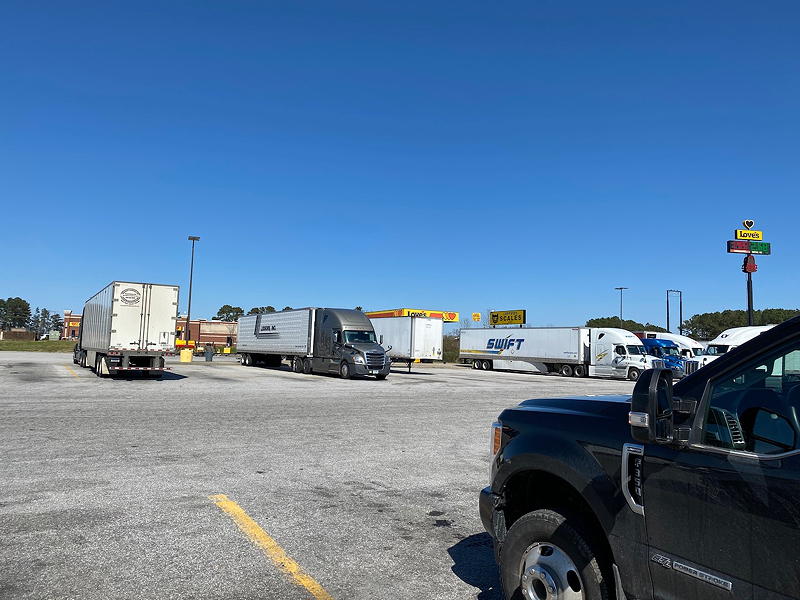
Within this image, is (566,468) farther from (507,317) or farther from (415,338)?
(507,317)

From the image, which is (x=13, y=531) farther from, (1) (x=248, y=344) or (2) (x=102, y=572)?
(1) (x=248, y=344)

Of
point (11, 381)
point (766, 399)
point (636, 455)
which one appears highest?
point (766, 399)

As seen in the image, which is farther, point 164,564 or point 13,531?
point 13,531

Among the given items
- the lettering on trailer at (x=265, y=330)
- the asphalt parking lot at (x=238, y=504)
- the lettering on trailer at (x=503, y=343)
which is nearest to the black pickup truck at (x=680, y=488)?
the asphalt parking lot at (x=238, y=504)

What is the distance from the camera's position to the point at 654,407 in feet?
8.15

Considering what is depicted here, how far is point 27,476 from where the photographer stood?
283 inches

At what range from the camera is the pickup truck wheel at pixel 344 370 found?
2854cm

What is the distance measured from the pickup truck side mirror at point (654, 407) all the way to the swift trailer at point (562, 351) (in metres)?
33.5

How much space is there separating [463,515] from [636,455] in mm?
3538

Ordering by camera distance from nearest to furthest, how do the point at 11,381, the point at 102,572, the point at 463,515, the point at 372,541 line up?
the point at 102,572
the point at 372,541
the point at 463,515
the point at 11,381

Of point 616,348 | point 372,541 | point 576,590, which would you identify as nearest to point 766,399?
point 576,590

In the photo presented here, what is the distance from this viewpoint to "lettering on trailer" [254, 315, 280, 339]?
35.3m

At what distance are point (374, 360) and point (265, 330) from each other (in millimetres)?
10963

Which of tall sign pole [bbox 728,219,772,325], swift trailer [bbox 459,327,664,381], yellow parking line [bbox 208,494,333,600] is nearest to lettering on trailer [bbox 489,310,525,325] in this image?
swift trailer [bbox 459,327,664,381]
